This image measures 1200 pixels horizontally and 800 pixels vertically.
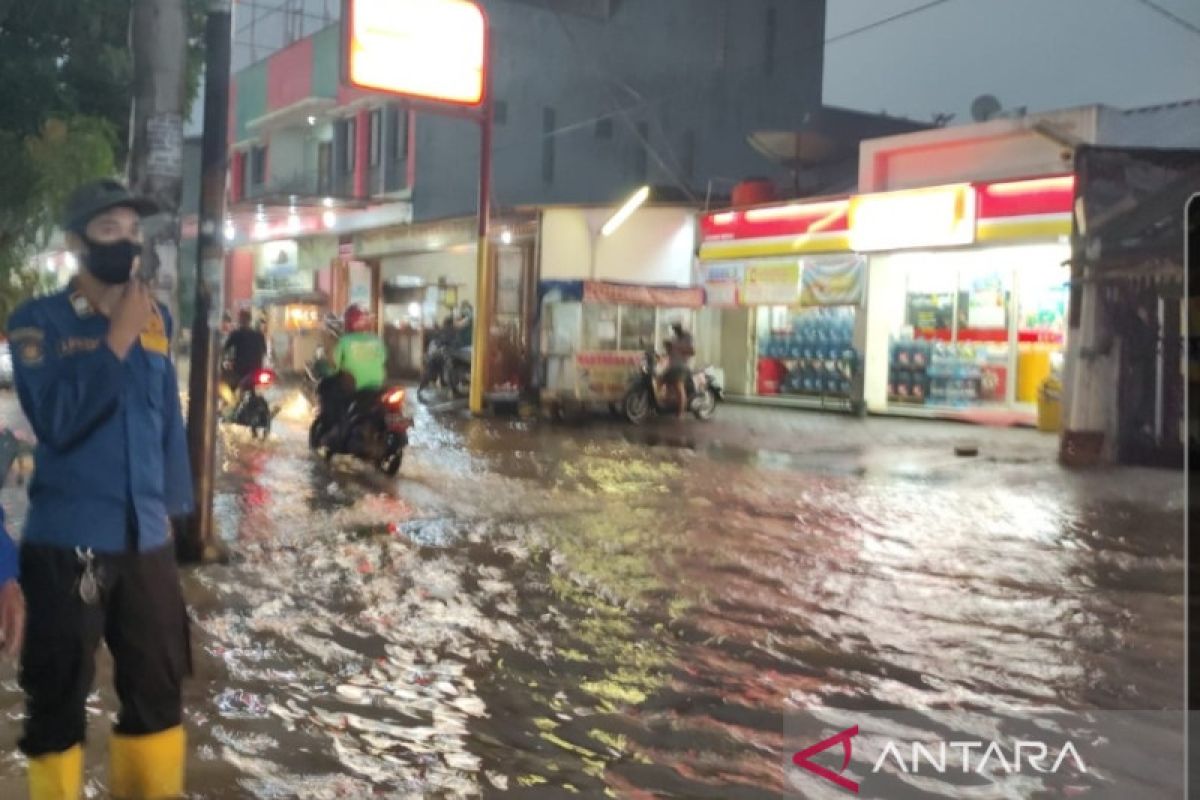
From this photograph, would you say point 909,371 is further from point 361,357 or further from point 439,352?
point 361,357

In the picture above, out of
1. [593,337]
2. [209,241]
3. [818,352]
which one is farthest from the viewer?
[818,352]

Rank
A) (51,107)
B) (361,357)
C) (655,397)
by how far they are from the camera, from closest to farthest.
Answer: (51,107)
(361,357)
(655,397)

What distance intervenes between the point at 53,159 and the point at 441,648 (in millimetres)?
4586

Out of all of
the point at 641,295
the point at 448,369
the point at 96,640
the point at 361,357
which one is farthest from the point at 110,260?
the point at 448,369

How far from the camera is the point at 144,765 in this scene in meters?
3.40

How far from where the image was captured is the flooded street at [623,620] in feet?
15.8

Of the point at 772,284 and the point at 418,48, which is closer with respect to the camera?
the point at 418,48

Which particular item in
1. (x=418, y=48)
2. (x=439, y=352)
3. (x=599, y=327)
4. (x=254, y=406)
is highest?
(x=418, y=48)

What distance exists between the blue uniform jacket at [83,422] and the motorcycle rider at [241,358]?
12.6 m

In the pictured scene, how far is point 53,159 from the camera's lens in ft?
27.2

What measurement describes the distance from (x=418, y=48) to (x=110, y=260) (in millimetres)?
17426

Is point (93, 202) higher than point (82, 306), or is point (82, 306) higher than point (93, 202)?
point (93, 202)

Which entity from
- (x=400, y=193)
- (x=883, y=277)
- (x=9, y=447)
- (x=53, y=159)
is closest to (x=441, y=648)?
(x=9, y=447)

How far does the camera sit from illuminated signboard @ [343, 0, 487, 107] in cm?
1942
